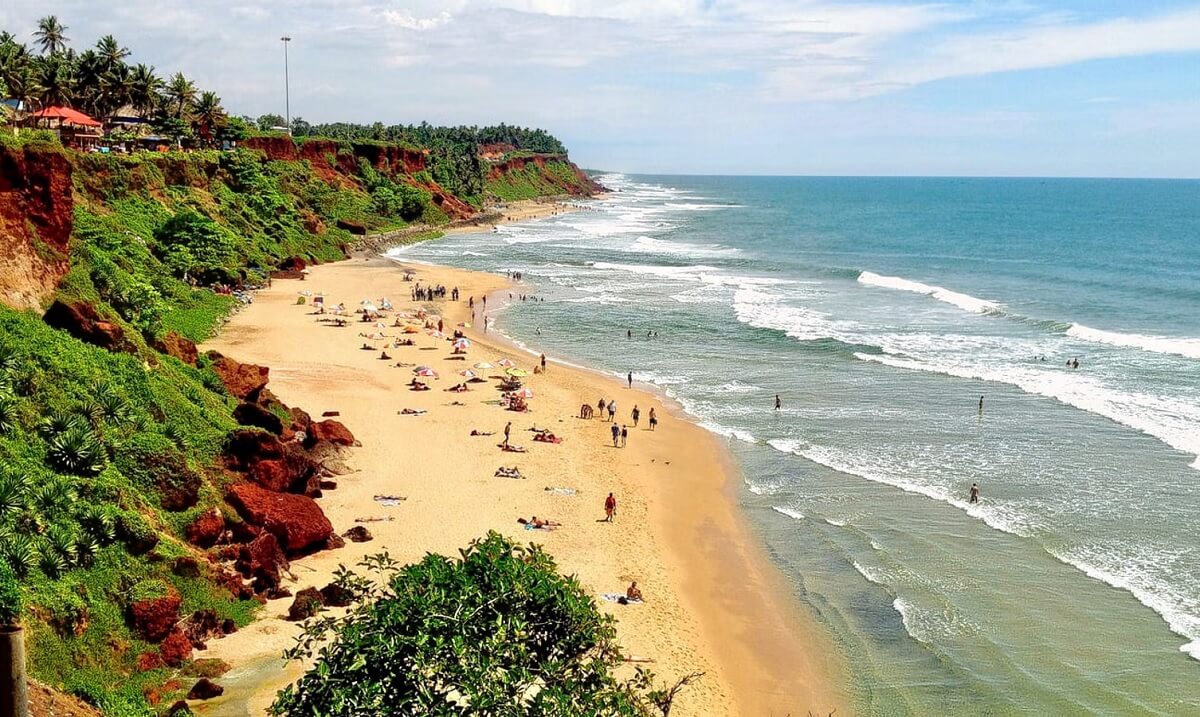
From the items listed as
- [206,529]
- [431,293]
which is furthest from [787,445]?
[431,293]

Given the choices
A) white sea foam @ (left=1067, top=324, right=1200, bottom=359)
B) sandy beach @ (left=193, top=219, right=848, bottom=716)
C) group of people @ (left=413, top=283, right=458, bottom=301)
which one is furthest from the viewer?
group of people @ (left=413, top=283, right=458, bottom=301)

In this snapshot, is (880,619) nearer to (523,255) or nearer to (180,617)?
(180,617)

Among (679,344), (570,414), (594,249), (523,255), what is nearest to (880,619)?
(570,414)

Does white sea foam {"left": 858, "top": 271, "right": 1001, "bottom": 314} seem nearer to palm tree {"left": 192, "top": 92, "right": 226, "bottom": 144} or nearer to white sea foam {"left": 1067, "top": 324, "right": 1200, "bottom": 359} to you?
white sea foam {"left": 1067, "top": 324, "right": 1200, "bottom": 359}

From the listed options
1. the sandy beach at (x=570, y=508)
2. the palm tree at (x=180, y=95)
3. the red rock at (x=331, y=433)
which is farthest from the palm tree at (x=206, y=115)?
the red rock at (x=331, y=433)

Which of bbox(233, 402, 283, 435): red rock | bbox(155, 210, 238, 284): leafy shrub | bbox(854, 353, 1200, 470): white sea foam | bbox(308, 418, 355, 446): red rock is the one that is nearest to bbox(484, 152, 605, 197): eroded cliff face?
bbox(155, 210, 238, 284): leafy shrub

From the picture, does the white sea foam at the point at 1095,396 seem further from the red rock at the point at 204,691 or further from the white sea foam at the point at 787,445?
the red rock at the point at 204,691
